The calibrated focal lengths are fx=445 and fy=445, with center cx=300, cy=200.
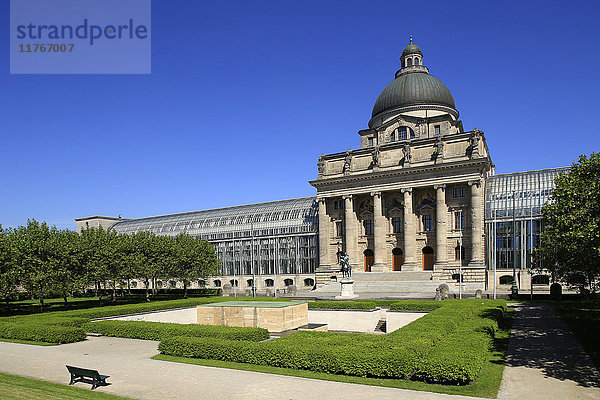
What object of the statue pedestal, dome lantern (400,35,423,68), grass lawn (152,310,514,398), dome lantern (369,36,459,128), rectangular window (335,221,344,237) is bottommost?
the statue pedestal

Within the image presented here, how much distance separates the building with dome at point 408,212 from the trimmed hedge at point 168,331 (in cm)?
3627

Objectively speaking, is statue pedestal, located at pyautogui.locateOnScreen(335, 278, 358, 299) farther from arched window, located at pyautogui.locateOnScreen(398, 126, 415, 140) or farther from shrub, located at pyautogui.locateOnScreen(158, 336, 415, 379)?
arched window, located at pyautogui.locateOnScreen(398, 126, 415, 140)

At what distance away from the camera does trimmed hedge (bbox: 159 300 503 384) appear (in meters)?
15.9

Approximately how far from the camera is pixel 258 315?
27922 mm

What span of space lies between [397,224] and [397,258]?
502 centimetres

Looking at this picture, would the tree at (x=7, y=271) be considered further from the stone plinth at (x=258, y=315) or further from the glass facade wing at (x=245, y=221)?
the glass facade wing at (x=245, y=221)

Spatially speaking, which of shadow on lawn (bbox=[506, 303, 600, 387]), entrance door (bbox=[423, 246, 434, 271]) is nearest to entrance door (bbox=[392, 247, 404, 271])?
entrance door (bbox=[423, 246, 434, 271])

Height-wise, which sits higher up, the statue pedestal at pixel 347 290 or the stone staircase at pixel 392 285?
the statue pedestal at pixel 347 290

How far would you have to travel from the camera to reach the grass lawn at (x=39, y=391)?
13.5 metres

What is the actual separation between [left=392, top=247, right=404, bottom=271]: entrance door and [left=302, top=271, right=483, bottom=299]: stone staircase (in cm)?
475

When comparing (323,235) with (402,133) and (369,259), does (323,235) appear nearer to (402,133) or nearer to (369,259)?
(369,259)

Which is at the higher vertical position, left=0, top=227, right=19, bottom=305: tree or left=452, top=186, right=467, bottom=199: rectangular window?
left=452, top=186, right=467, bottom=199: rectangular window

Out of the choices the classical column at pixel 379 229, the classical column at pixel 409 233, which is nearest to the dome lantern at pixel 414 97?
the classical column at pixel 409 233

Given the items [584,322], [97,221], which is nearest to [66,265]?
[584,322]
